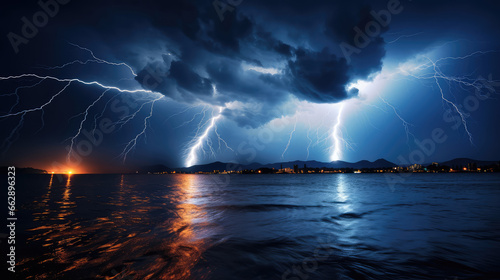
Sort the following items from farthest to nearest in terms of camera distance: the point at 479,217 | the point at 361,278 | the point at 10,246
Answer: the point at 479,217
the point at 10,246
the point at 361,278

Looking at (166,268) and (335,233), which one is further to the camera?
(335,233)

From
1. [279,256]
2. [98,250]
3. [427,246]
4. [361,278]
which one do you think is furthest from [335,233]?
[98,250]

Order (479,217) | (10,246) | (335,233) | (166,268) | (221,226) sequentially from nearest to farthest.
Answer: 1. (166,268)
2. (10,246)
3. (335,233)
4. (221,226)
5. (479,217)

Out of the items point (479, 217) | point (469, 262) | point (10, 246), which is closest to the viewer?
point (469, 262)

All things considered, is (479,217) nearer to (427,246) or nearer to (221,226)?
(427,246)

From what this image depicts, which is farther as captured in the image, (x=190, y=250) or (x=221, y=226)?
(x=221, y=226)

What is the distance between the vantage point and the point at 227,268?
468 cm

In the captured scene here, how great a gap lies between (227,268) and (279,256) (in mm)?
1438

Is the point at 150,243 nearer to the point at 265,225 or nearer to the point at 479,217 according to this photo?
the point at 265,225

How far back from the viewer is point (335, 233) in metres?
7.79

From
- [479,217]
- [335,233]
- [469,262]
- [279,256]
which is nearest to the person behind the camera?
[469,262]

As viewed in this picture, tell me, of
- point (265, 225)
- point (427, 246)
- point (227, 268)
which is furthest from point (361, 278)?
point (265, 225)

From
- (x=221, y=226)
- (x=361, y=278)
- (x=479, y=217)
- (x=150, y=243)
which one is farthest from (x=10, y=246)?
(x=479, y=217)

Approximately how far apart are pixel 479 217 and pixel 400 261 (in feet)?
30.2
